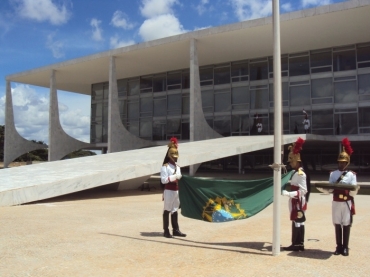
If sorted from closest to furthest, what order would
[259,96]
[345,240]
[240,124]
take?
1. [345,240]
2. [259,96]
3. [240,124]

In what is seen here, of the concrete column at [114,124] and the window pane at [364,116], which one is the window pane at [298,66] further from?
the concrete column at [114,124]

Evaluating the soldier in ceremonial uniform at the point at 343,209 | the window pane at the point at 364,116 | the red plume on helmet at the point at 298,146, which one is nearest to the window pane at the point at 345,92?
the window pane at the point at 364,116

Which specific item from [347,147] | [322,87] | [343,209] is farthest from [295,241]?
[322,87]

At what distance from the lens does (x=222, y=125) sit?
31984mm

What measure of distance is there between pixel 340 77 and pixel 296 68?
308 cm

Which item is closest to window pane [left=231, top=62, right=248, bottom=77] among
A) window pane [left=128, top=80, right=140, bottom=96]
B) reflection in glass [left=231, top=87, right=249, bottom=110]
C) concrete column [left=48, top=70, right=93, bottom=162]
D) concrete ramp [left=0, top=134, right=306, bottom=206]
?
reflection in glass [left=231, top=87, right=249, bottom=110]

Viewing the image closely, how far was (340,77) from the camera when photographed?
27406mm

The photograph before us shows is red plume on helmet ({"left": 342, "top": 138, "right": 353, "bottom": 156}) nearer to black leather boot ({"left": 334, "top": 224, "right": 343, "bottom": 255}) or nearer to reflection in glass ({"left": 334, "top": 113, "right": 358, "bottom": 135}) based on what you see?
black leather boot ({"left": 334, "top": 224, "right": 343, "bottom": 255})

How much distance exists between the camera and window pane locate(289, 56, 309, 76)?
28.8 m

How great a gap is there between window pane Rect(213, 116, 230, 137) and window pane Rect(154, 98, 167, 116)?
198 inches

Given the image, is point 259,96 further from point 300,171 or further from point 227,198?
point 300,171

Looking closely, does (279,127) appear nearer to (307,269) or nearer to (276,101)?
(276,101)

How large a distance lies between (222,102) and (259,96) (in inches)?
121

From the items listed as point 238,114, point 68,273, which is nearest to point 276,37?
point 68,273
